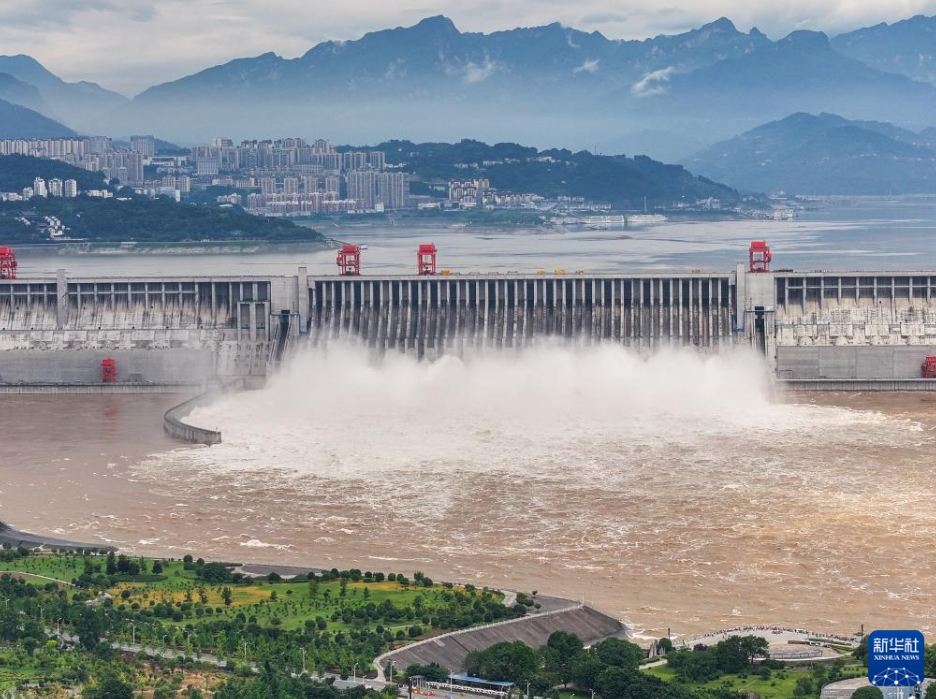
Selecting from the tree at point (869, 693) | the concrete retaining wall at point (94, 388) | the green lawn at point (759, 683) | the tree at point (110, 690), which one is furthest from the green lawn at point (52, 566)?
the concrete retaining wall at point (94, 388)

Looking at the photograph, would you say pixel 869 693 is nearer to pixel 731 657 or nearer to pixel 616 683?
pixel 731 657

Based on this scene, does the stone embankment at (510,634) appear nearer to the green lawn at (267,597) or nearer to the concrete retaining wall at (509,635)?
the concrete retaining wall at (509,635)

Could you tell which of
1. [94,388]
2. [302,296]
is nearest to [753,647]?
[302,296]

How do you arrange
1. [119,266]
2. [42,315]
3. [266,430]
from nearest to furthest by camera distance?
[266,430]
[42,315]
[119,266]

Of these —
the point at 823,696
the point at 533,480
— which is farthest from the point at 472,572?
the point at 823,696

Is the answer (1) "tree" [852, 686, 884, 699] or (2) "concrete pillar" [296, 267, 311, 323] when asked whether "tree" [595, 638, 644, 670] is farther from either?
(2) "concrete pillar" [296, 267, 311, 323]

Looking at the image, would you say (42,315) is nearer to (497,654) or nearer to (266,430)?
(266,430)
